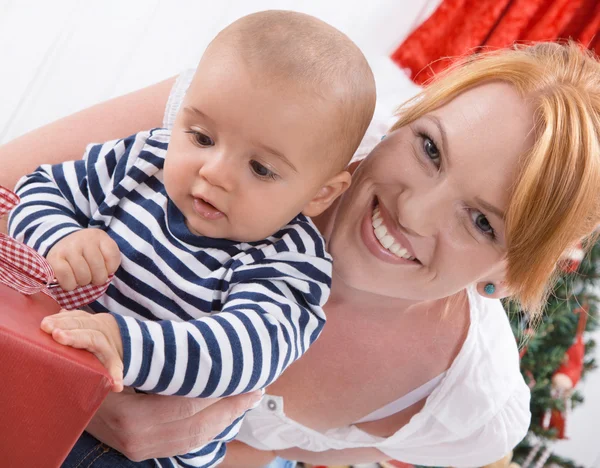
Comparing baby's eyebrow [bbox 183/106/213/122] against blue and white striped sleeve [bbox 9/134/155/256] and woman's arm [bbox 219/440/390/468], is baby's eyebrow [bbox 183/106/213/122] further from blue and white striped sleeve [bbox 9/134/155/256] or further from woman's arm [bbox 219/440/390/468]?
woman's arm [bbox 219/440/390/468]

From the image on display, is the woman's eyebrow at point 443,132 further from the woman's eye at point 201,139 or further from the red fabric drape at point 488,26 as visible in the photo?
the red fabric drape at point 488,26

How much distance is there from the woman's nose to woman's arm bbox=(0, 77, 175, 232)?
0.60m

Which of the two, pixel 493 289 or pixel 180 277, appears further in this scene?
pixel 493 289

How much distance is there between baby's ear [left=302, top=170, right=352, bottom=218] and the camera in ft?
3.84

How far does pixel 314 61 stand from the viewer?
3.44 ft

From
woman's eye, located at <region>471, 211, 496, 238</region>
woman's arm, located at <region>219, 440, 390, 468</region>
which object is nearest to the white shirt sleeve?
woman's eye, located at <region>471, 211, 496, 238</region>

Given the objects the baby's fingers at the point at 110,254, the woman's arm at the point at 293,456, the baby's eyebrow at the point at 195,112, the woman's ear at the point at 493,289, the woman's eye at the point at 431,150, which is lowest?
the woman's arm at the point at 293,456

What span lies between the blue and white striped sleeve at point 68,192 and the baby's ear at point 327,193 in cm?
31

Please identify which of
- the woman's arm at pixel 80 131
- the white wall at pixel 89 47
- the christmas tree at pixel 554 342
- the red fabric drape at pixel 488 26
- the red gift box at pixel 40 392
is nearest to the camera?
the red gift box at pixel 40 392

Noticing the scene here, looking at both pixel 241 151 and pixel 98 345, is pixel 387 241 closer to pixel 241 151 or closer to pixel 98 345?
pixel 241 151

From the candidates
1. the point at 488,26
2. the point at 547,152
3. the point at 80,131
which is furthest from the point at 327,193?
the point at 488,26

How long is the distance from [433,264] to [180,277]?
499 mm

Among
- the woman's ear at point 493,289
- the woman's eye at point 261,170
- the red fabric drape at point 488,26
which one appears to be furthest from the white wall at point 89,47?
the woman's eye at point 261,170

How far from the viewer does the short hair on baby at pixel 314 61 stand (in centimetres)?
103
